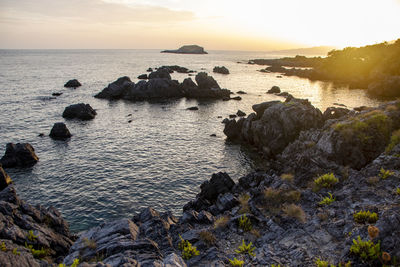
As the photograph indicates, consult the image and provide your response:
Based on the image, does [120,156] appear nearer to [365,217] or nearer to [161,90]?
[365,217]

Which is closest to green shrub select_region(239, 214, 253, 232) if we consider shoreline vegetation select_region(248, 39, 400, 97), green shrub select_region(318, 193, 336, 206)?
green shrub select_region(318, 193, 336, 206)

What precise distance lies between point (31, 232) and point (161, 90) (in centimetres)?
9591

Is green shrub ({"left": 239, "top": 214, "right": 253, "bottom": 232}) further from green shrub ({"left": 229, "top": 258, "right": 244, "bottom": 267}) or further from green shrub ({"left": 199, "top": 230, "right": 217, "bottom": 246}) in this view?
green shrub ({"left": 229, "top": 258, "right": 244, "bottom": 267})

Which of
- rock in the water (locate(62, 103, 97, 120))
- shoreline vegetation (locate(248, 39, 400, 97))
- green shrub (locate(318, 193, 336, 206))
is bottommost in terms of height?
rock in the water (locate(62, 103, 97, 120))

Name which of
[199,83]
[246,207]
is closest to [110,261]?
[246,207]

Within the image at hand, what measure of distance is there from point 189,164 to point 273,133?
18.4m

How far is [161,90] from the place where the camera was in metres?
111

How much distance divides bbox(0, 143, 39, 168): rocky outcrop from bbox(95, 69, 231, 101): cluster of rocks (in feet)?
207

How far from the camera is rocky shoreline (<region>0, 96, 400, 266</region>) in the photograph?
13.8 metres

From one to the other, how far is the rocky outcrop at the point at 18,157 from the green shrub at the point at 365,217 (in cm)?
4948

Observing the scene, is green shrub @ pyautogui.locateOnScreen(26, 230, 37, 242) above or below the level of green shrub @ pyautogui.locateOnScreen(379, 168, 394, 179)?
below

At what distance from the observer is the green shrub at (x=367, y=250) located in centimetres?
1196

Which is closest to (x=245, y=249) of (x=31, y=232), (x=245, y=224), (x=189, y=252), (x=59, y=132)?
(x=245, y=224)

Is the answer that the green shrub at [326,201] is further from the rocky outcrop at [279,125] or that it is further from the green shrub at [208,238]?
the rocky outcrop at [279,125]
